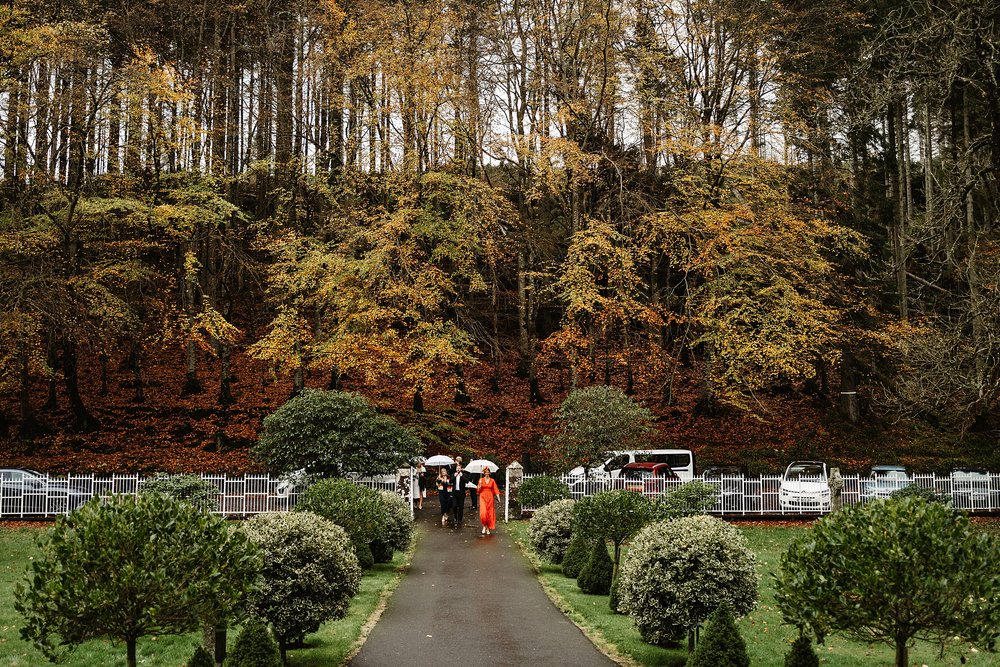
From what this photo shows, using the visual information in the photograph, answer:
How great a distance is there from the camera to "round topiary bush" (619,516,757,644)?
32.9 feet

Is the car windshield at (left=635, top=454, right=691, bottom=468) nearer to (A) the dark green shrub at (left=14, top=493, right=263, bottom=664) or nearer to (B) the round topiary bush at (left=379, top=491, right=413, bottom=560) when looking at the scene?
(B) the round topiary bush at (left=379, top=491, right=413, bottom=560)

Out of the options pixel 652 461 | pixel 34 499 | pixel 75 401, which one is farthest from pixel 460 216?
pixel 34 499

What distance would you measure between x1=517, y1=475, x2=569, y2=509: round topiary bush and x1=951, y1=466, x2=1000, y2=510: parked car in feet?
37.8

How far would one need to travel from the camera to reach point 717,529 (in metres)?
10.5

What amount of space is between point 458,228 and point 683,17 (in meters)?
11.6

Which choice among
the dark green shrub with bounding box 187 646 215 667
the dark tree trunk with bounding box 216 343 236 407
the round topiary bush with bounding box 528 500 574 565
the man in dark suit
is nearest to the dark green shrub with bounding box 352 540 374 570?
the round topiary bush with bounding box 528 500 574 565

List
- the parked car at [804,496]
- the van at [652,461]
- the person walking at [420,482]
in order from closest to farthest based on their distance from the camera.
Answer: the parked car at [804,496]
the van at [652,461]
the person walking at [420,482]

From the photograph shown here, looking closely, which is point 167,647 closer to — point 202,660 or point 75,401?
point 202,660

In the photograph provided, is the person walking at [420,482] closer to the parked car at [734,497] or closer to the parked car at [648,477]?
the parked car at [648,477]

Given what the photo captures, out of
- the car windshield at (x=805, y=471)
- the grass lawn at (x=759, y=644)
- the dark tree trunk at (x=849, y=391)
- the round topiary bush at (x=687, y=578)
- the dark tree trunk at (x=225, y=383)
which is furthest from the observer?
the dark tree trunk at (x=849, y=391)

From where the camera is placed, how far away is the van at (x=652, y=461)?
24.5 meters

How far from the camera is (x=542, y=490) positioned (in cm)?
2162

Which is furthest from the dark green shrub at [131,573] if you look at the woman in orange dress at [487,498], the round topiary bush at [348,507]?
the woman in orange dress at [487,498]

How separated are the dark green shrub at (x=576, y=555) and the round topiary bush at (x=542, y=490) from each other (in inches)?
216
